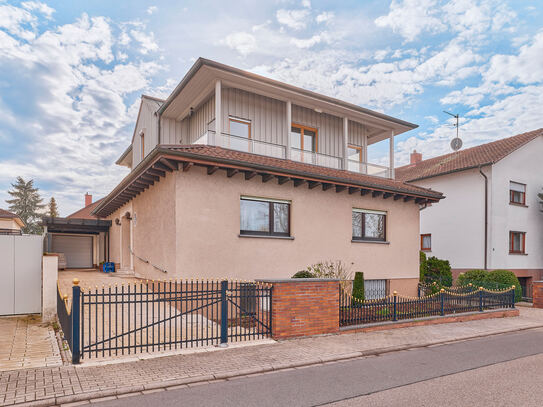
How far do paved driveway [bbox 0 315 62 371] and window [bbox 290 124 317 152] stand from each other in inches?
406

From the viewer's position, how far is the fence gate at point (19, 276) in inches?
414

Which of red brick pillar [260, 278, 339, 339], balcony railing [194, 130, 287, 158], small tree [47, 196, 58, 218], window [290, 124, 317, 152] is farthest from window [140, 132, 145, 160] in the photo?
small tree [47, 196, 58, 218]

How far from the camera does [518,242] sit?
21.6m

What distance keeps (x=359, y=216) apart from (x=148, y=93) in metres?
11.4

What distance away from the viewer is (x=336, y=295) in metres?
9.13

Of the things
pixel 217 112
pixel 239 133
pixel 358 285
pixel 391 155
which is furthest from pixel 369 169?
pixel 217 112

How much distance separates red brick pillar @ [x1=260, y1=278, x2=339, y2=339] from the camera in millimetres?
8352

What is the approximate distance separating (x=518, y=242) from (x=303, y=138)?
14.8 meters

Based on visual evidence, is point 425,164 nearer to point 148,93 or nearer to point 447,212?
point 447,212

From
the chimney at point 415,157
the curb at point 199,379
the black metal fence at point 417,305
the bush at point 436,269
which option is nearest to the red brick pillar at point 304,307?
the black metal fence at point 417,305

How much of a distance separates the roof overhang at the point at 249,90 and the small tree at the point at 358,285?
21.4 ft

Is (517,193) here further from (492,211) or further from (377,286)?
(377,286)

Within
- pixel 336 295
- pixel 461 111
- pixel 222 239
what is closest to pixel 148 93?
pixel 222 239

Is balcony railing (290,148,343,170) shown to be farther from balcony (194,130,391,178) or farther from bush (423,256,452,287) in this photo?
bush (423,256,452,287)
